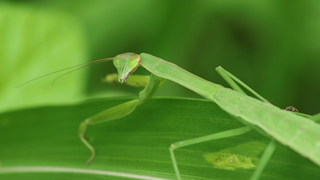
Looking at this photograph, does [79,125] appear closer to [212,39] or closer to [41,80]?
[41,80]

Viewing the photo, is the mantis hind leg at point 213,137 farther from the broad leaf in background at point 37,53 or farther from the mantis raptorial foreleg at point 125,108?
the broad leaf in background at point 37,53

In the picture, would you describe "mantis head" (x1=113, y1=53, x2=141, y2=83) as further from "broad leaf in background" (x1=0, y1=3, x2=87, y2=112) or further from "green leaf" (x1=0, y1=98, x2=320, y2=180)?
"broad leaf in background" (x1=0, y1=3, x2=87, y2=112)

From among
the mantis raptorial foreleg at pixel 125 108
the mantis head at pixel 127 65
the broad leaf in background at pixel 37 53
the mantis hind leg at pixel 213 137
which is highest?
the broad leaf in background at pixel 37 53

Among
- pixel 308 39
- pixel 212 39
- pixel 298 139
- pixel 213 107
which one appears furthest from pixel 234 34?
pixel 298 139

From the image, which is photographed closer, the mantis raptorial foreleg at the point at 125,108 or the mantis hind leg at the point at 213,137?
the mantis hind leg at the point at 213,137

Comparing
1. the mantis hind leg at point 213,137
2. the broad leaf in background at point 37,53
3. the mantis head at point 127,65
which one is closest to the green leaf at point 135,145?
the mantis hind leg at point 213,137

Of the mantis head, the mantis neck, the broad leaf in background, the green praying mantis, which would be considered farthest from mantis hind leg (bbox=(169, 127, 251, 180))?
the broad leaf in background

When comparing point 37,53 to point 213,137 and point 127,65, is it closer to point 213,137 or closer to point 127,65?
point 127,65
